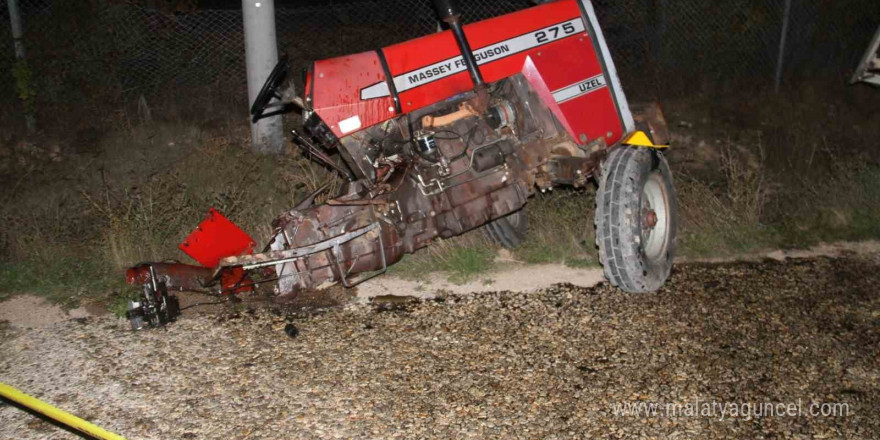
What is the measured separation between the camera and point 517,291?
6.05 m

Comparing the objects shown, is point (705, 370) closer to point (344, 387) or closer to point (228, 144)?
point (344, 387)

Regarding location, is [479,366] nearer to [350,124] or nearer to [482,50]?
[350,124]

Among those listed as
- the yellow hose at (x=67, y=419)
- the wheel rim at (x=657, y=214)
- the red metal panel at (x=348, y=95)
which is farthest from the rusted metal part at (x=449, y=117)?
the yellow hose at (x=67, y=419)

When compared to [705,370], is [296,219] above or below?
above

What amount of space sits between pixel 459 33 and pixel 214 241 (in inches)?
96.2

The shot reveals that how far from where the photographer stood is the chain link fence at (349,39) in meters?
8.73

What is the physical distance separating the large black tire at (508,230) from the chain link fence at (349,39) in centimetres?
398

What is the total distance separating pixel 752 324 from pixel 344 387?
2.95 metres

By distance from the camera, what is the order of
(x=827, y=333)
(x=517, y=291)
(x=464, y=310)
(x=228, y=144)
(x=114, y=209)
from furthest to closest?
(x=228, y=144) → (x=114, y=209) → (x=517, y=291) → (x=464, y=310) → (x=827, y=333)

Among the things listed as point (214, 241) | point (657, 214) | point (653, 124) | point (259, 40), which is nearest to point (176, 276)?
point (214, 241)

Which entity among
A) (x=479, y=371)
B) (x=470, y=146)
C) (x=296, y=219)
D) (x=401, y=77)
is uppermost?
(x=401, y=77)

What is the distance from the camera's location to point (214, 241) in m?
5.84

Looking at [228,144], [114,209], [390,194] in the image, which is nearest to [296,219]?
[390,194]

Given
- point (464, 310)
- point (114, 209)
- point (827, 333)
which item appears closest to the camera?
point (827, 333)
